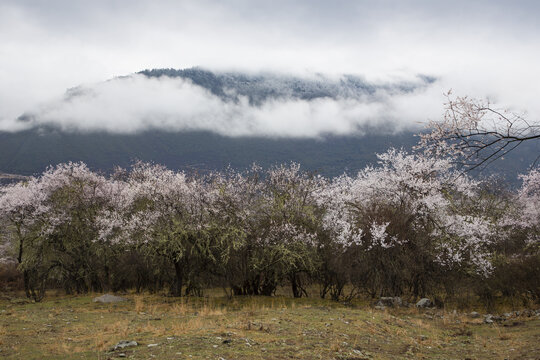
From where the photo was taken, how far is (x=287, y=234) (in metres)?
27.1

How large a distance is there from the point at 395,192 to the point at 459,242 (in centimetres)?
563

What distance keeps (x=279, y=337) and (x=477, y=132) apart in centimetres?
847

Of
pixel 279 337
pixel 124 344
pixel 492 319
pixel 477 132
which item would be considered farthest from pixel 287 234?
pixel 477 132

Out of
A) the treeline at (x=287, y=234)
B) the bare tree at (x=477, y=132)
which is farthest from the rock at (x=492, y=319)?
the bare tree at (x=477, y=132)

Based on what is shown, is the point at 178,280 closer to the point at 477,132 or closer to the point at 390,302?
the point at 390,302

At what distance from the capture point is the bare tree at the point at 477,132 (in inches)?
291

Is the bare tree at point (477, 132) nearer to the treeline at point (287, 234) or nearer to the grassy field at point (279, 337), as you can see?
the grassy field at point (279, 337)

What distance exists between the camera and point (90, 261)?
35688 mm

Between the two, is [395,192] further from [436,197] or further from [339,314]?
[339,314]

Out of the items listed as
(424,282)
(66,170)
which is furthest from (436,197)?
(66,170)

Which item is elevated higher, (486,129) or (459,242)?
(486,129)

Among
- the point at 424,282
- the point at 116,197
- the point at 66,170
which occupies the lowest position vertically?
the point at 424,282

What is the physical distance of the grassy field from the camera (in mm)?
10281

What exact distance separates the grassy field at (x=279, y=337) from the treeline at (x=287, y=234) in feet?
16.3
